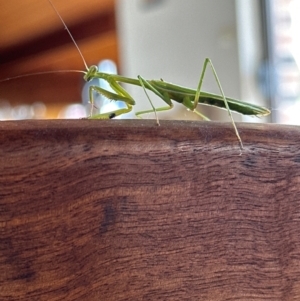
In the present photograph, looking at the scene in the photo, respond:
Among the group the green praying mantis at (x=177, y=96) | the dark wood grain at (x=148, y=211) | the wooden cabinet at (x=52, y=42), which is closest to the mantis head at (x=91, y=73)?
the green praying mantis at (x=177, y=96)

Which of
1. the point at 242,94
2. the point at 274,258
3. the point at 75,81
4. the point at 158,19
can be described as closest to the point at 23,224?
the point at 274,258

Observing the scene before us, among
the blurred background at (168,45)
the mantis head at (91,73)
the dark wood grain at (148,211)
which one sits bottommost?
the dark wood grain at (148,211)

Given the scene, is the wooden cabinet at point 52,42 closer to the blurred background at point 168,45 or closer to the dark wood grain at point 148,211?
the blurred background at point 168,45

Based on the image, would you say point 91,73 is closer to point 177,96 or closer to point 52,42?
point 177,96

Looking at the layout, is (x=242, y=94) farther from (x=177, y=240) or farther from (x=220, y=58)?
(x=177, y=240)

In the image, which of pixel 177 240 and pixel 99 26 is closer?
pixel 177 240

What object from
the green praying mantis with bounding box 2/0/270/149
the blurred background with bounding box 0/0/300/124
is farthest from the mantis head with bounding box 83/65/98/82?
the blurred background with bounding box 0/0/300/124
